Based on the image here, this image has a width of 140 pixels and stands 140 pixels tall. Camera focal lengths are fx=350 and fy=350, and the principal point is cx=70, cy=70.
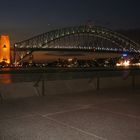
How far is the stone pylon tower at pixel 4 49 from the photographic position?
4203 inches

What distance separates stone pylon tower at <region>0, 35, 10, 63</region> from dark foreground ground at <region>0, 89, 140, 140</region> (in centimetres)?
9555

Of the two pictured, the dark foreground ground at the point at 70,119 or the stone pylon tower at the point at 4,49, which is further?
the stone pylon tower at the point at 4,49

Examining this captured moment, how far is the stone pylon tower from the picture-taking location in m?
107

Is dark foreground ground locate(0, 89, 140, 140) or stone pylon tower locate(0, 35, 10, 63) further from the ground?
stone pylon tower locate(0, 35, 10, 63)

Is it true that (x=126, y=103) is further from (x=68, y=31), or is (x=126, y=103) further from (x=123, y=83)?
(x=68, y=31)

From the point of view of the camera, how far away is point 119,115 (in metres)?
9.43

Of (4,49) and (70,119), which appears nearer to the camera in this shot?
(70,119)

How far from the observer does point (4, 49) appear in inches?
4309

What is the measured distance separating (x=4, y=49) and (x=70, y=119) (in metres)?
103

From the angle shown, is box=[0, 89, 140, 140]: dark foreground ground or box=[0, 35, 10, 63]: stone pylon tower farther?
box=[0, 35, 10, 63]: stone pylon tower

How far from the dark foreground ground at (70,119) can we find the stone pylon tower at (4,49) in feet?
313

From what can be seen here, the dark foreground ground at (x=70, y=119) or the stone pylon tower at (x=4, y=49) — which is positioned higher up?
the stone pylon tower at (x=4, y=49)

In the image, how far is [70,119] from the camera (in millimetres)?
8852

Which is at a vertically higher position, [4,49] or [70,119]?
[4,49]
